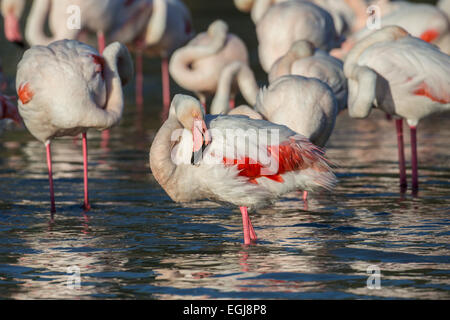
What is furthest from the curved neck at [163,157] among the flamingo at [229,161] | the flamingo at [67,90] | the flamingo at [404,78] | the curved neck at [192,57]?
the curved neck at [192,57]

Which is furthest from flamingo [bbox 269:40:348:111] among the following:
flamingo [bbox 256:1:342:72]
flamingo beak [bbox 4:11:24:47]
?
flamingo beak [bbox 4:11:24:47]

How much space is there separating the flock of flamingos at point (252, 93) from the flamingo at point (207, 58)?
14mm

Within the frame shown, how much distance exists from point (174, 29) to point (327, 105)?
7585 mm

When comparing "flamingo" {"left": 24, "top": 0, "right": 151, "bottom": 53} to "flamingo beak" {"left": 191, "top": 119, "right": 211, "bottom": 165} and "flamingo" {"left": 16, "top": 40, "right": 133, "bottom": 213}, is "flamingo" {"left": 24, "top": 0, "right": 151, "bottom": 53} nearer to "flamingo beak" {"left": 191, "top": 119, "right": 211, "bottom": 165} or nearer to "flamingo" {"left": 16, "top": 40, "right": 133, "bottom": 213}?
"flamingo" {"left": 16, "top": 40, "right": 133, "bottom": 213}

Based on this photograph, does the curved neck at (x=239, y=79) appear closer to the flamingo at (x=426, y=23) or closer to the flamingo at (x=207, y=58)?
the flamingo at (x=207, y=58)

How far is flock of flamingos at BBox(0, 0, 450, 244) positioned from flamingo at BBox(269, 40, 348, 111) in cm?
1

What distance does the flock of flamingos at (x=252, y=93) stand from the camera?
582cm

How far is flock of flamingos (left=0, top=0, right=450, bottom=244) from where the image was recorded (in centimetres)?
582

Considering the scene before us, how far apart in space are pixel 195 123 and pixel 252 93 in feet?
10.6

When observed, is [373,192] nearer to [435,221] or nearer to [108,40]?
[435,221]

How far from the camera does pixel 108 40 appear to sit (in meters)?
13.9

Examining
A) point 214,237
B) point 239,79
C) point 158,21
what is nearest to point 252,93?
point 239,79

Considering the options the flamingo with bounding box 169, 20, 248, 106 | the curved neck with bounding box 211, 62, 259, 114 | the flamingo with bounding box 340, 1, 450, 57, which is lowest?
the curved neck with bounding box 211, 62, 259, 114
